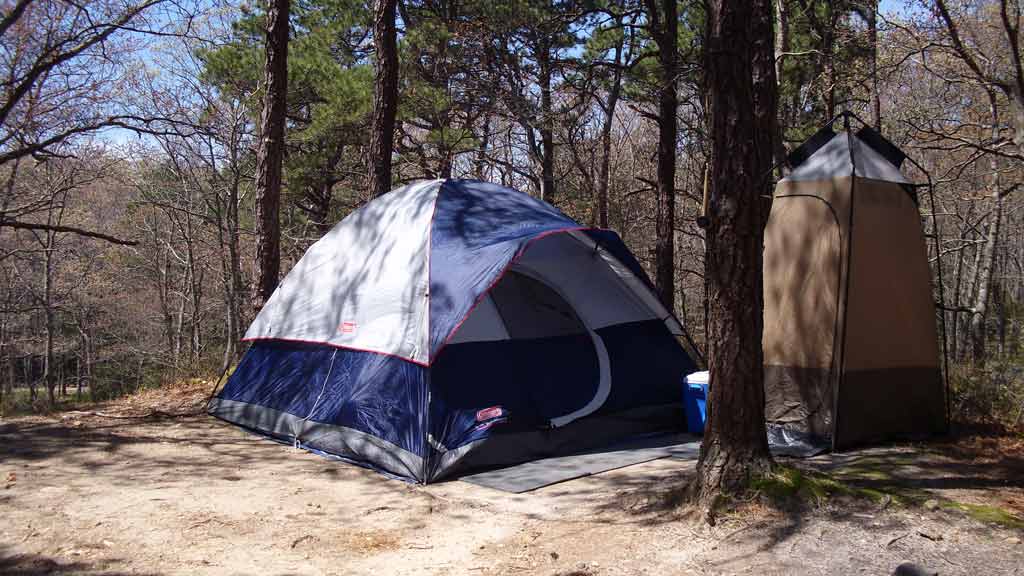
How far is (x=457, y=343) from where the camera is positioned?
19.4ft

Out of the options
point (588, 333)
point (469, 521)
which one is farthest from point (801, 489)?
point (588, 333)

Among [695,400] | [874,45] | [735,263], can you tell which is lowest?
[695,400]

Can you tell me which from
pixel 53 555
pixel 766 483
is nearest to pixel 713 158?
pixel 766 483

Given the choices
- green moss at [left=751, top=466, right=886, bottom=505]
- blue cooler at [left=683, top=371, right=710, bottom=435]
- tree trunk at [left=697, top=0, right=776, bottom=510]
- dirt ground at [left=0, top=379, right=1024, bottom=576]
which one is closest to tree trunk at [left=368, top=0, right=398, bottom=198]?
dirt ground at [left=0, top=379, right=1024, bottom=576]

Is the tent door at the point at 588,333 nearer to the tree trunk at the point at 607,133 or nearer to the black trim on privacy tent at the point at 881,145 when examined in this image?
the black trim on privacy tent at the point at 881,145

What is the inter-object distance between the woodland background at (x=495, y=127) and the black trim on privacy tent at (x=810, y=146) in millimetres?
1057

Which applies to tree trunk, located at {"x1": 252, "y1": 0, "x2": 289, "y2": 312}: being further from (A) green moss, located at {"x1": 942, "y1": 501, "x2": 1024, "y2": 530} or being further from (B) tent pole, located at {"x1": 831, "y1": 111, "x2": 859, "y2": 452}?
(A) green moss, located at {"x1": 942, "y1": 501, "x2": 1024, "y2": 530}

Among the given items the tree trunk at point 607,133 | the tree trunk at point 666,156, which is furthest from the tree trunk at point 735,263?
the tree trunk at point 607,133

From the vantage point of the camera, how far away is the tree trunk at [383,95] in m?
8.92

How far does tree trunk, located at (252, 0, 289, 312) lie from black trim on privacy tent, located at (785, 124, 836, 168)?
544 cm

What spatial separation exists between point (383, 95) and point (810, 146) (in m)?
4.83

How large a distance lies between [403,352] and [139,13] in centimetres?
440

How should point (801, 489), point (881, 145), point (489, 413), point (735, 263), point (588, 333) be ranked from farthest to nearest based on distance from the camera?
point (588, 333)
point (881, 145)
point (489, 413)
point (735, 263)
point (801, 489)

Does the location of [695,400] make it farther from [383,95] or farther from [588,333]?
[383,95]
